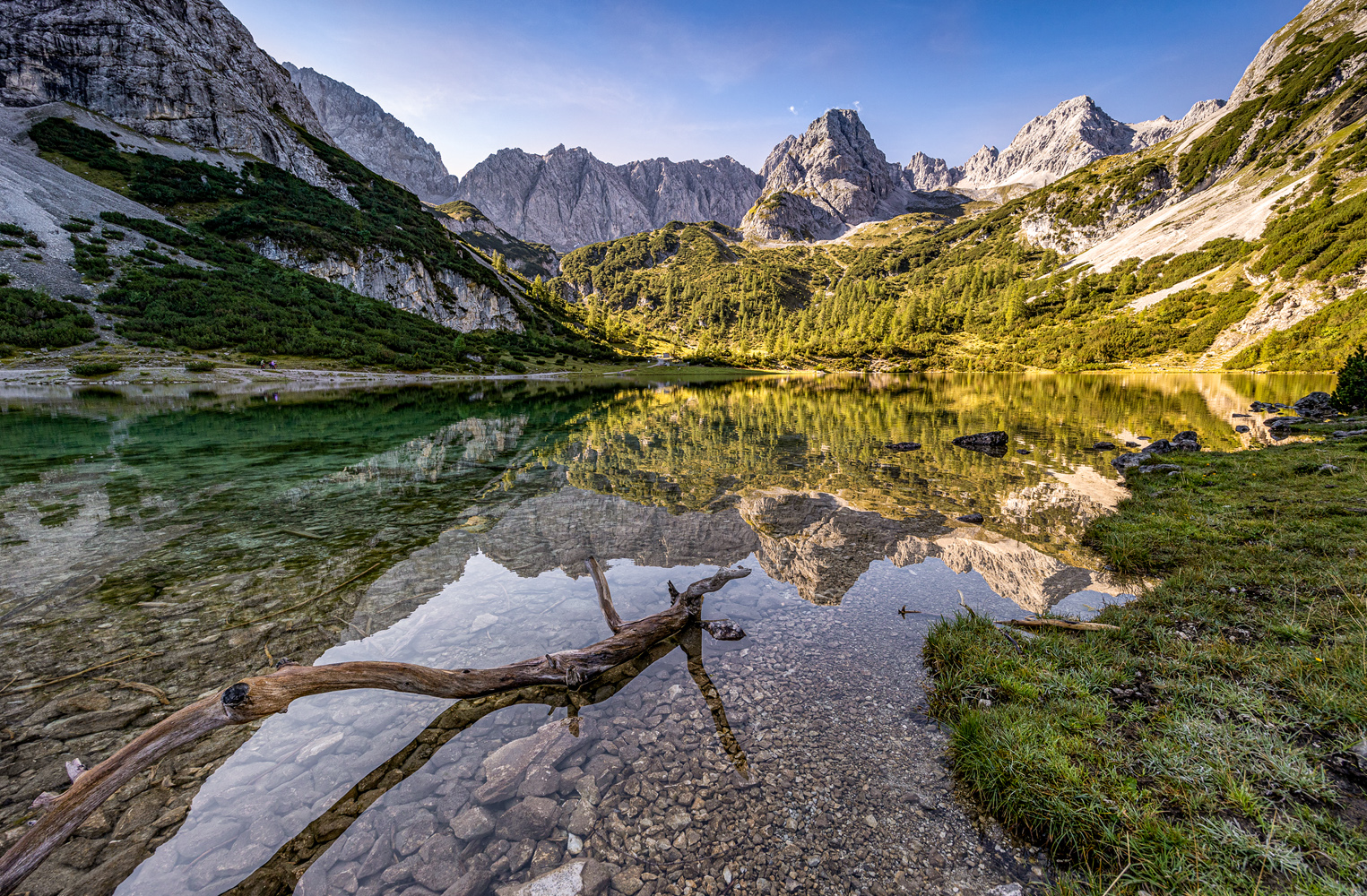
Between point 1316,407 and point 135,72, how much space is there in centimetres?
19289

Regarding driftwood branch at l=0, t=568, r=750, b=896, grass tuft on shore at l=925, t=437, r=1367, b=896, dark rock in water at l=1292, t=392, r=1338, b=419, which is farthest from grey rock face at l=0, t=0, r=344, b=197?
dark rock in water at l=1292, t=392, r=1338, b=419

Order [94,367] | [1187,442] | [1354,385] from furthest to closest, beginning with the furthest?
1. [94,367]
2. [1354,385]
3. [1187,442]

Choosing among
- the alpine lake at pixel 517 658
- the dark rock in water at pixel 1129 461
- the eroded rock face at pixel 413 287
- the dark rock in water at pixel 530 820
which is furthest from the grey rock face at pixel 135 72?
the dark rock in water at pixel 1129 461

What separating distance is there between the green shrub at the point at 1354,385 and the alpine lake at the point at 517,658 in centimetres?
1367

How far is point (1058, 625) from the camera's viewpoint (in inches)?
273

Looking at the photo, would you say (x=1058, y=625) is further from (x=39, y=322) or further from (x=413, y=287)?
(x=413, y=287)

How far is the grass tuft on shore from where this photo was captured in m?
3.28

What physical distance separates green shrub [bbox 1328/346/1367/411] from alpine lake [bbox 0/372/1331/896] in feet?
44.9

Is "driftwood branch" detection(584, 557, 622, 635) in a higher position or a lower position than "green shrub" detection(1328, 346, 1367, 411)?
lower

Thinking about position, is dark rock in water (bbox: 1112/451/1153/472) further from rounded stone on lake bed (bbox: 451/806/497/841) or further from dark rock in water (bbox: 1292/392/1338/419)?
rounded stone on lake bed (bbox: 451/806/497/841)

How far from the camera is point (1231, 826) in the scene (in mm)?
3375

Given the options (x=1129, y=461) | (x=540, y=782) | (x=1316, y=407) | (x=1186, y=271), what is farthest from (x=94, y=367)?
(x=1186, y=271)

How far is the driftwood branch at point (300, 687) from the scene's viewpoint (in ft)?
11.6

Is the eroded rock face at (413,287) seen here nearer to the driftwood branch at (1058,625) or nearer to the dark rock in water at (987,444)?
the dark rock in water at (987,444)
